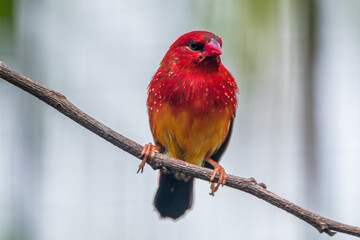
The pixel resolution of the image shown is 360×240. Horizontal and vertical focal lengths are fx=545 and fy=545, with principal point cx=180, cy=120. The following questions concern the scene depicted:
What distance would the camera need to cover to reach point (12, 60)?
6.27 meters

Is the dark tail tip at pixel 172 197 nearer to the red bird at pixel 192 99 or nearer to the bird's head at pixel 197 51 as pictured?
the red bird at pixel 192 99

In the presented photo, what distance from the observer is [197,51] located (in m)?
3.36

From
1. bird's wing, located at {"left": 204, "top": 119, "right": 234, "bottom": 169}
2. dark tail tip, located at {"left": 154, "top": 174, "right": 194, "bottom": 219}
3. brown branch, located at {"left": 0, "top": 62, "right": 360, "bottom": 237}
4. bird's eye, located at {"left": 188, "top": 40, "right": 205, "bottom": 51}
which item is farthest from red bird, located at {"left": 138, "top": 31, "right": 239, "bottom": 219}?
dark tail tip, located at {"left": 154, "top": 174, "right": 194, "bottom": 219}

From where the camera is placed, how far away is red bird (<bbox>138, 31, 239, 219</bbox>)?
3309mm

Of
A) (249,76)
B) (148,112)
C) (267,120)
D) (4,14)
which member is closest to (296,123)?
(267,120)

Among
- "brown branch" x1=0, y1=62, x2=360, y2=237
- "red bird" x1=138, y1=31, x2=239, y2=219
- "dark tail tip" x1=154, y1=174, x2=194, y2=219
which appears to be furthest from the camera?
"dark tail tip" x1=154, y1=174, x2=194, y2=219

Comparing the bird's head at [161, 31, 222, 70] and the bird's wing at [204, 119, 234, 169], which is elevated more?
the bird's head at [161, 31, 222, 70]

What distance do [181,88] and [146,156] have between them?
21.0 inches

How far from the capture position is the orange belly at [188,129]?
10.9 ft

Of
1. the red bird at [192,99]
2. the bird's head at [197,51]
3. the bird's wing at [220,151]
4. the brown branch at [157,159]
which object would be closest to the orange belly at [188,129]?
the red bird at [192,99]

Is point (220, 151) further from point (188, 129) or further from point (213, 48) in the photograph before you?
point (213, 48)

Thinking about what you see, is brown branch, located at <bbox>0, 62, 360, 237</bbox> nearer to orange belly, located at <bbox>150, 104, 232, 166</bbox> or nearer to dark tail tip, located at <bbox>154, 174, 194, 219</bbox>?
orange belly, located at <bbox>150, 104, 232, 166</bbox>

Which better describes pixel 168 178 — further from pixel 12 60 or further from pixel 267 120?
pixel 12 60

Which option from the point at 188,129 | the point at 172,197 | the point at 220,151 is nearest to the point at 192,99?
the point at 188,129
